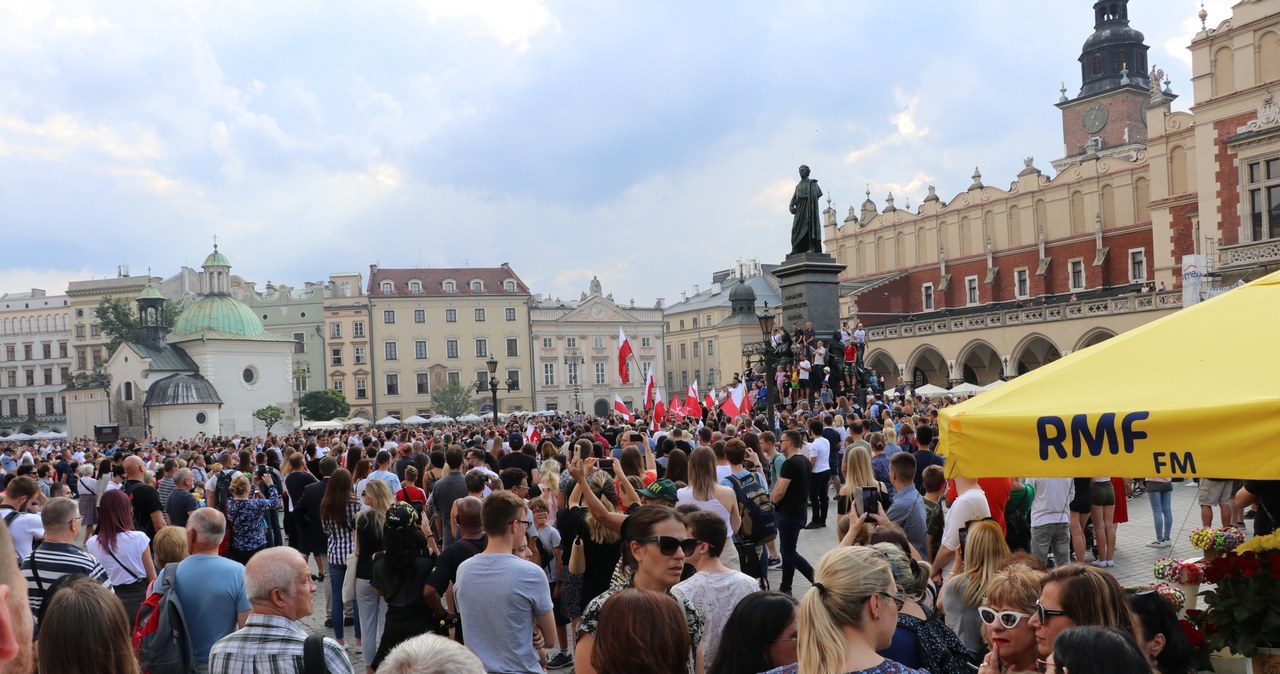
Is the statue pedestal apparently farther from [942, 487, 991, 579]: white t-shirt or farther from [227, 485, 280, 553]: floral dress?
[942, 487, 991, 579]: white t-shirt

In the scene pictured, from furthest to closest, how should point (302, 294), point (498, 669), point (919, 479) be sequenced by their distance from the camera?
point (302, 294) → point (919, 479) → point (498, 669)

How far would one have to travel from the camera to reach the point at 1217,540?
5.50 metres

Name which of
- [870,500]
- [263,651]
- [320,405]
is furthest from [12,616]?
[320,405]

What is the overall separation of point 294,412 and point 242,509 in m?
61.8

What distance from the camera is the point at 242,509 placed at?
10.0 metres

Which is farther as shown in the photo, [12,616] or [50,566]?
[50,566]

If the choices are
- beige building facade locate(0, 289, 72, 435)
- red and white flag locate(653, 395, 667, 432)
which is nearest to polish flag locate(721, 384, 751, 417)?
red and white flag locate(653, 395, 667, 432)

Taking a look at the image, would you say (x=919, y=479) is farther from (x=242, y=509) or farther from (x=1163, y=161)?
(x=1163, y=161)

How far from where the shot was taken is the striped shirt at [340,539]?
9.04 m

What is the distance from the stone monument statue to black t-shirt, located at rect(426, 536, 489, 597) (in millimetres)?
20772

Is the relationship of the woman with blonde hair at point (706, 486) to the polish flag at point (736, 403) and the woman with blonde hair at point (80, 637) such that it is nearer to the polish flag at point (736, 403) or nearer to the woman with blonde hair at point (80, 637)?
the woman with blonde hair at point (80, 637)

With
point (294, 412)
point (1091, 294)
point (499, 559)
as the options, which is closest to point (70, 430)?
point (294, 412)

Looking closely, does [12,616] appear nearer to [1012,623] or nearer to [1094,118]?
[1012,623]

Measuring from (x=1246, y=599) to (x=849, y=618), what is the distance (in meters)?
2.93
